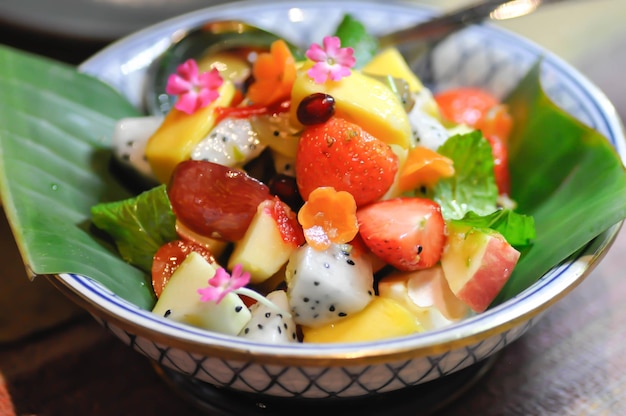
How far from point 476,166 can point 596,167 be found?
262mm

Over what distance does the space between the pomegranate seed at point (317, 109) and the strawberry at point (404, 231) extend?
22cm

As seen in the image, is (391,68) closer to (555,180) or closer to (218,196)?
(555,180)

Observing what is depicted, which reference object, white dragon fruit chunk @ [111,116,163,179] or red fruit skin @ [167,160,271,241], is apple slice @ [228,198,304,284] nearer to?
red fruit skin @ [167,160,271,241]

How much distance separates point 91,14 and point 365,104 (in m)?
1.56

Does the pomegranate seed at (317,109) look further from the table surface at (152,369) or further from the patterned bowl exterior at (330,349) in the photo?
the table surface at (152,369)

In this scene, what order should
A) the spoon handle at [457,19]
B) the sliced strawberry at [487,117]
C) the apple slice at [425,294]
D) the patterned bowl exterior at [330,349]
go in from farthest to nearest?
the spoon handle at [457,19], the sliced strawberry at [487,117], the apple slice at [425,294], the patterned bowl exterior at [330,349]

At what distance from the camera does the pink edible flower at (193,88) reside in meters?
1.52

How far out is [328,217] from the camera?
4.25 feet

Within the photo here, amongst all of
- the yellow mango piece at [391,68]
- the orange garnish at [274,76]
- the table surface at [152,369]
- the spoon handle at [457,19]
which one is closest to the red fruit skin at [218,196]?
the orange garnish at [274,76]

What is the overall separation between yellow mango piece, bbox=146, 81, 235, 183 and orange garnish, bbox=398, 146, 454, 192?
47 centimetres

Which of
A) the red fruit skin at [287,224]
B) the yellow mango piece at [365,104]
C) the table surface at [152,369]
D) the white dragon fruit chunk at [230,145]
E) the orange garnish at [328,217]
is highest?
the yellow mango piece at [365,104]

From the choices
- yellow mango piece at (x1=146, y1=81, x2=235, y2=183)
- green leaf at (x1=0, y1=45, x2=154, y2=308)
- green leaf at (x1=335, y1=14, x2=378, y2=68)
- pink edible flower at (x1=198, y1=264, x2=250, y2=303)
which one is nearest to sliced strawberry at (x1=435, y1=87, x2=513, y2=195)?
green leaf at (x1=335, y1=14, x2=378, y2=68)

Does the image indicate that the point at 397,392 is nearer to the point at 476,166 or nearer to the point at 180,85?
the point at 476,166

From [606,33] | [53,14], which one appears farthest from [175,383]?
[606,33]
